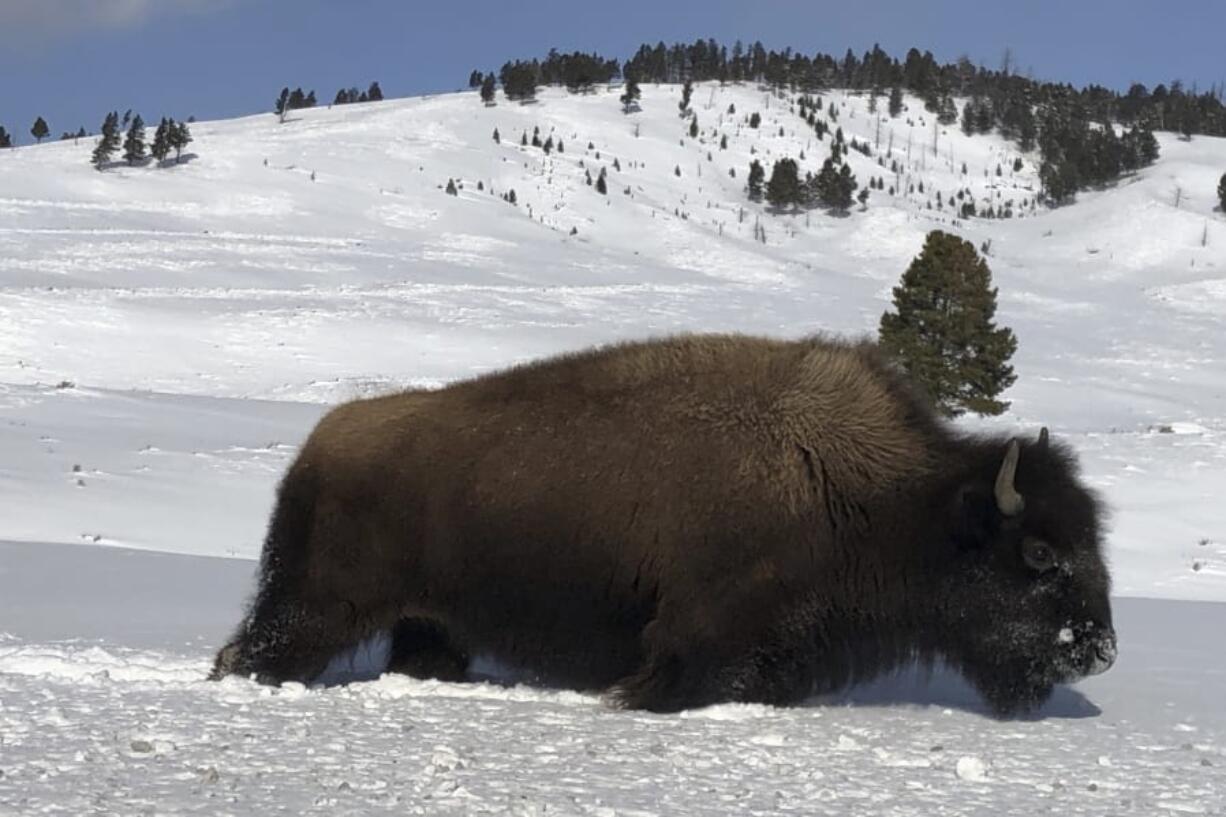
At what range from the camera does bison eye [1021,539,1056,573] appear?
623 cm

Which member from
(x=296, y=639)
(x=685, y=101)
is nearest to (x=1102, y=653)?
(x=296, y=639)

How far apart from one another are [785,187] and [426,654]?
7079 centimetres

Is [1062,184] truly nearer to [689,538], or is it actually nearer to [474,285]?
[474,285]

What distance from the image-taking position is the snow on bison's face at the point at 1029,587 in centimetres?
618

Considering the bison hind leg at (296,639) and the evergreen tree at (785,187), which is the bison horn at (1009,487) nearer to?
the bison hind leg at (296,639)

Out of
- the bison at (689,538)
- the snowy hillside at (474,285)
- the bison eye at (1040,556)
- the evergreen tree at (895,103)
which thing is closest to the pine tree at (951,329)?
the snowy hillside at (474,285)

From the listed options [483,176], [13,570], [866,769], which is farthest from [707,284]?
[866,769]

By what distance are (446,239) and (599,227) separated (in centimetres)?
1059

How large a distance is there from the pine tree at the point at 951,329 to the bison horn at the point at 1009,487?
985 inches

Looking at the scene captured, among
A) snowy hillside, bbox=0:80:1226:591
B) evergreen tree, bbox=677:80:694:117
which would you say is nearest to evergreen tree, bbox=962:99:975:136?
snowy hillside, bbox=0:80:1226:591

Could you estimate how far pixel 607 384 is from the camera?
7121 mm

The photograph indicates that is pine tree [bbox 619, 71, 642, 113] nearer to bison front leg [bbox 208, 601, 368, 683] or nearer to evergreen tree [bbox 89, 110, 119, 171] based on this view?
evergreen tree [bbox 89, 110, 119, 171]

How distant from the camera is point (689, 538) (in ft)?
21.1

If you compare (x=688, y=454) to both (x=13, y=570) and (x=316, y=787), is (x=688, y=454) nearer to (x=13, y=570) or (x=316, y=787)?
(x=316, y=787)
